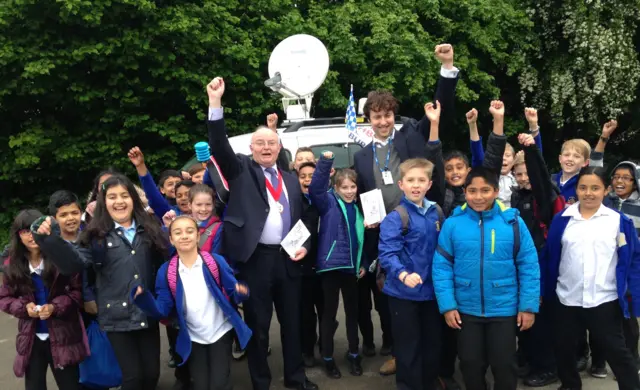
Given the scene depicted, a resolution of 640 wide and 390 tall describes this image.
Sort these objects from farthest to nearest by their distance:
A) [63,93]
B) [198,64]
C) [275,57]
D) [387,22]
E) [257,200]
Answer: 1. [387,22]
2. [198,64]
3. [63,93]
4. [275,57]
5. [257,200]

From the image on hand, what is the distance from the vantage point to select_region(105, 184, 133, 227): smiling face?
11.8 ft

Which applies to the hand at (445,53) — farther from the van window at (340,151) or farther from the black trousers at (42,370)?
the black trousers at (42,370)

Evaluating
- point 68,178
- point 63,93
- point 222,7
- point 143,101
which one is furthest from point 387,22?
point 68,178

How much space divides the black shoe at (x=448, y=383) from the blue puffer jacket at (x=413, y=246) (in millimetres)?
855

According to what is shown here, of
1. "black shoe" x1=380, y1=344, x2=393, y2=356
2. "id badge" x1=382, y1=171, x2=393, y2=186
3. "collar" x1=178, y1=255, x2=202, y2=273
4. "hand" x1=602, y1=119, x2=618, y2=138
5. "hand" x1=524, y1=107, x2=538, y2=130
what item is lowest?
"black shoe" x1=380, y1=344, x2=393, y2=356

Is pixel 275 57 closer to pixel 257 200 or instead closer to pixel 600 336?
pixel 257 200

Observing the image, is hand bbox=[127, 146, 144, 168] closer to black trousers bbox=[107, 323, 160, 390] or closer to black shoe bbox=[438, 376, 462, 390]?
black trousers bbox=[107, 323, 160, 390]

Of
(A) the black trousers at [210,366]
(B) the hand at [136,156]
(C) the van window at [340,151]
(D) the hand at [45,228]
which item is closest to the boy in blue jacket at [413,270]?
(A) the black trousers at [210,366]

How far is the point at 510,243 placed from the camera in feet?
11.1

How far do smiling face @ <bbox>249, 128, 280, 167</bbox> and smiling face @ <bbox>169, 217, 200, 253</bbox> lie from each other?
29.7 inches

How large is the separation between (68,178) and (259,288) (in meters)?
7.40

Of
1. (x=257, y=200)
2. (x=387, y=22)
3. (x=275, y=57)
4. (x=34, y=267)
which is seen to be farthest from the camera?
(x=387, y=22)

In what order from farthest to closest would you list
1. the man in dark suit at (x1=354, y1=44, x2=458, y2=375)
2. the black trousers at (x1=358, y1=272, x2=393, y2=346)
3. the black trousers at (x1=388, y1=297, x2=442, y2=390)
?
the black trousers at (x1=358, y1=272, x2=393, y2=346) < the man in dark suit at (x1=354, y1=44, x2=458, y2=375) < the black trousers at (x1=388, y1=297, x2=442, y2=390)

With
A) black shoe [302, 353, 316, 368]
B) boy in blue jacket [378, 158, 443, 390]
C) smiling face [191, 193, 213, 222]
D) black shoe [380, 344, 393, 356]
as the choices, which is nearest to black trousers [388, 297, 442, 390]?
boy in blue jacket [378, 158, 443, 390]
